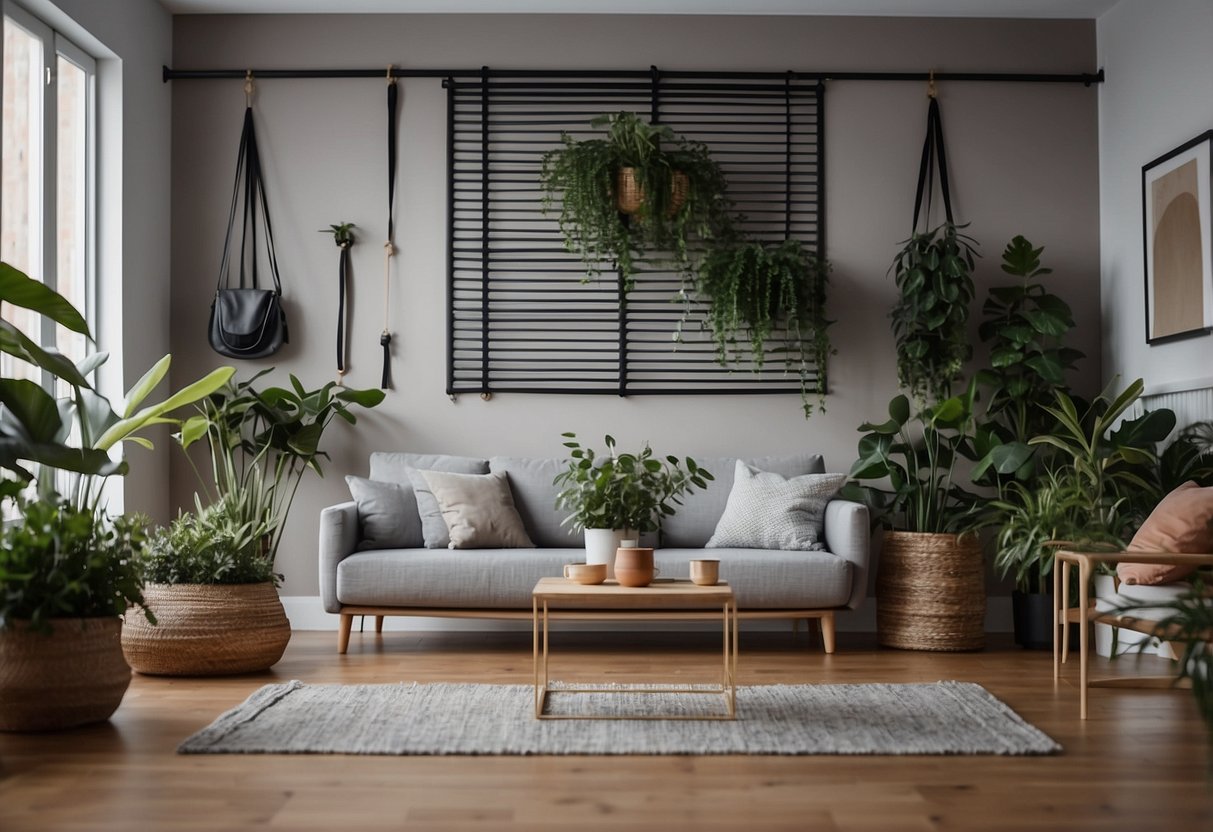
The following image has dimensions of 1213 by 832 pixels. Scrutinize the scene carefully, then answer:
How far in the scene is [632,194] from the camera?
510 centimetres

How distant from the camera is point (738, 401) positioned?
17.6ft

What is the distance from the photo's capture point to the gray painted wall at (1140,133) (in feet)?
14.8

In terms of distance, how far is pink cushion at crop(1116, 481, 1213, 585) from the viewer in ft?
11.4

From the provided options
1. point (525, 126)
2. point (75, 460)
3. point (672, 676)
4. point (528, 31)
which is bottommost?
point (672, 676)

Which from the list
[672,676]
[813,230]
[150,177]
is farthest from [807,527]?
[150,177]

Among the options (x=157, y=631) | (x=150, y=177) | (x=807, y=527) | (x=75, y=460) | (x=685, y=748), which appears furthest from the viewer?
(x=150, y=177)

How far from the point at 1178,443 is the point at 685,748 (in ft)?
8.61

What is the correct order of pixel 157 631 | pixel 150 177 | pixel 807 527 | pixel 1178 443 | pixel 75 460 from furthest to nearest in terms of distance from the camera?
pixel 150 177 → pixel 807 527 → pixel 1178 443 → pixel 157 631 → pixel 75 460

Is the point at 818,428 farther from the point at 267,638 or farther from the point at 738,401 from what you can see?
the point at 267,638

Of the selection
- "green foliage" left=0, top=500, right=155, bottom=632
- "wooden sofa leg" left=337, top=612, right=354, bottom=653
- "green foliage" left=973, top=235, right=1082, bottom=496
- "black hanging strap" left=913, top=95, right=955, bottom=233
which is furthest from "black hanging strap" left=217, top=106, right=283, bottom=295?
"green foliage" left=973, top=235, right=1082, bottom=496

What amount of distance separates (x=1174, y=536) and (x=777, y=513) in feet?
5.42

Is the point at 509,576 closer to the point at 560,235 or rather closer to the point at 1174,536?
the point at 560,235

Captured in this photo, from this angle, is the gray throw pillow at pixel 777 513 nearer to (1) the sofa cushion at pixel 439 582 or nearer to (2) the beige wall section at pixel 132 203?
(1) the sofa cushion at pixel 439 582

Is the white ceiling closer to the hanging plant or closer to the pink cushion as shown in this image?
the hanging plant
